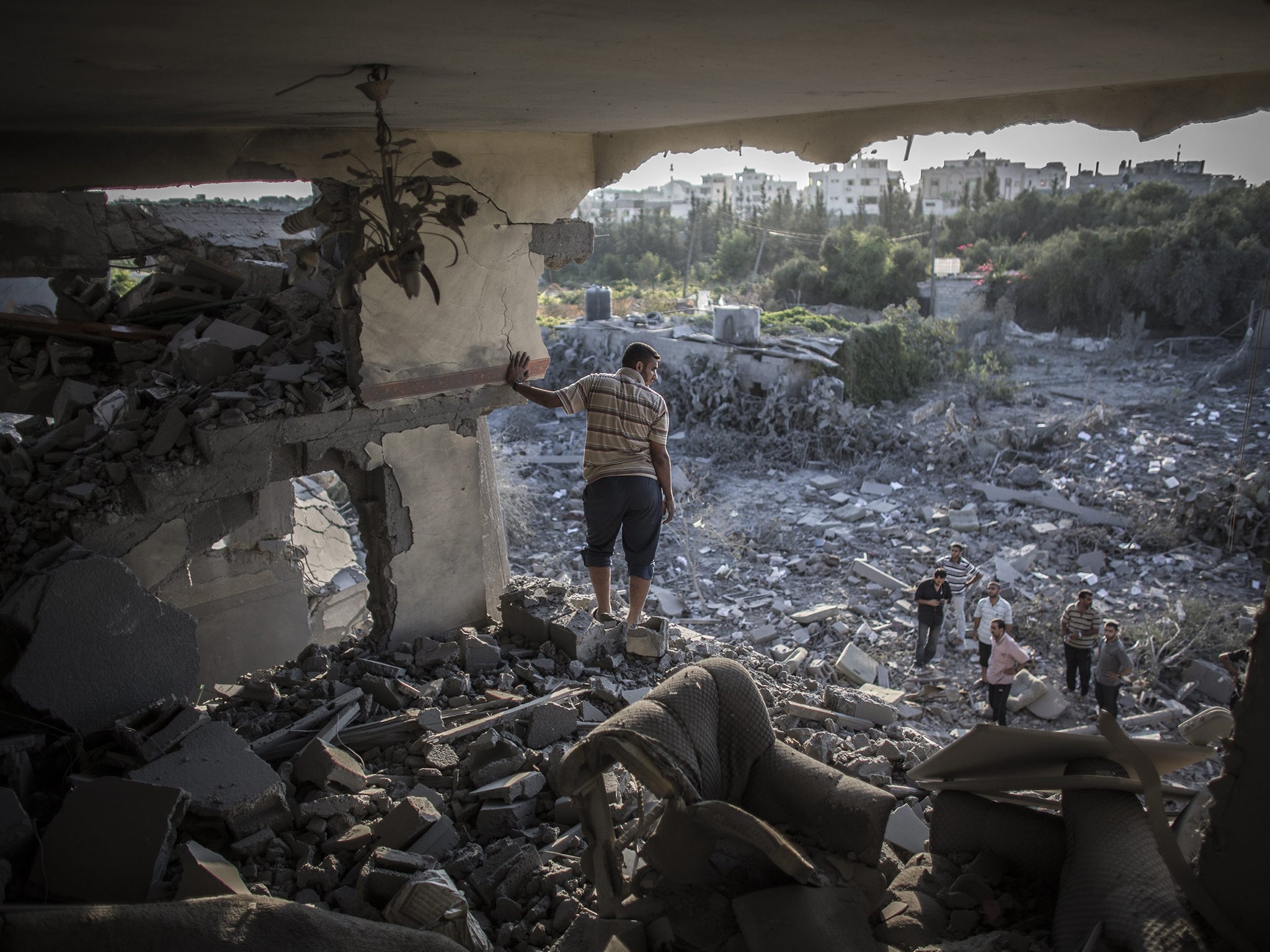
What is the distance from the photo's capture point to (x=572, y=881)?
10.6ft

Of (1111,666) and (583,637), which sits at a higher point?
(583,637)

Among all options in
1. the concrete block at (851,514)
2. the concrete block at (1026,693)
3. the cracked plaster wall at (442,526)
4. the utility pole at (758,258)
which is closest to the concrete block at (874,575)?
the concrete block at (851,514)

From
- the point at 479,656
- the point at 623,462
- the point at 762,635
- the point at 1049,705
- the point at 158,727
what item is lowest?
the point at 1049,705

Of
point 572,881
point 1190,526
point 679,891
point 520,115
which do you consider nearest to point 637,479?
point 520,115

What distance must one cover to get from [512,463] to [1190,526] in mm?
10160

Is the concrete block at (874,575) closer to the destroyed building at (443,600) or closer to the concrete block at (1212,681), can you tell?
the concrete block at (1212,681)

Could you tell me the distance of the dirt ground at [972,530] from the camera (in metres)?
8.48

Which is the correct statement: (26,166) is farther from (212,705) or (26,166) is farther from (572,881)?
(572,881)

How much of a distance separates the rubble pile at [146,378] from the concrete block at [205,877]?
193 cm

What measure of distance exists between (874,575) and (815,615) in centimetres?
138

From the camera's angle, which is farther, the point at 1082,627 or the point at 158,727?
the point at 1082,627

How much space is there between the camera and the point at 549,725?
428 centimetres

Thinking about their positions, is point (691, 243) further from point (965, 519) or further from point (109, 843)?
point (109, 843)

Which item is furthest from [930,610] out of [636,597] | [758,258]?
[758,258]
